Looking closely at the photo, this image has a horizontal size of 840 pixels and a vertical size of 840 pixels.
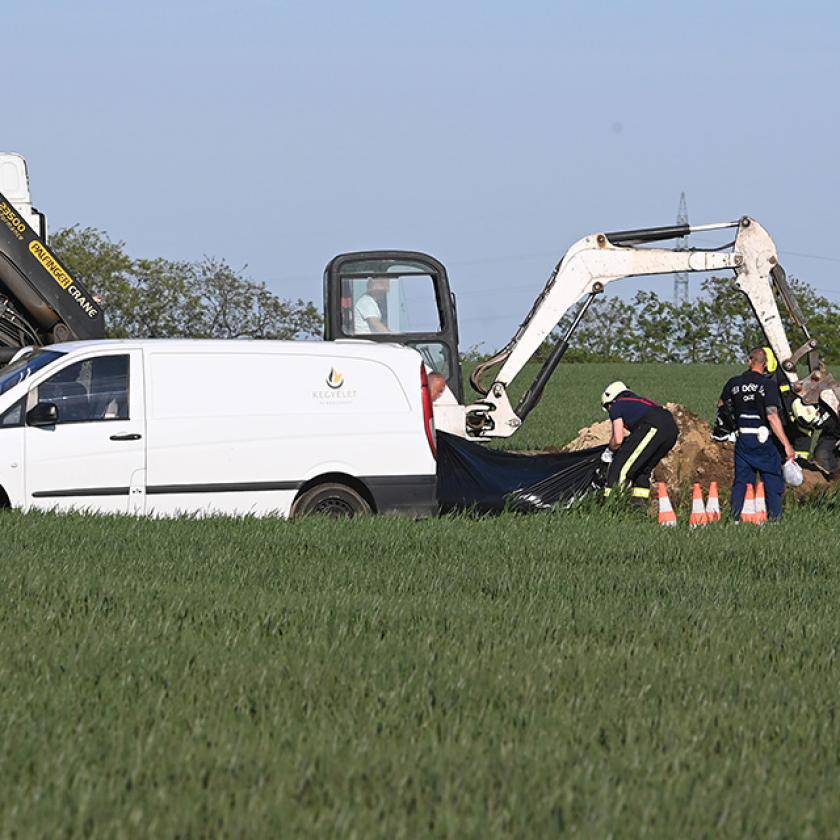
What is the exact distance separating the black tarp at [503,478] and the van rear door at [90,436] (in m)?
4.09

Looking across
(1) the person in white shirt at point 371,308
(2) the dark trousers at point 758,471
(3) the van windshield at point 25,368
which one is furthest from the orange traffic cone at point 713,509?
(3) the van windshield at point 25,368

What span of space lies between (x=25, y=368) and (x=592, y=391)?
137 ft

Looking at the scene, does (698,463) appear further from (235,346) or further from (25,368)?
(25,368)

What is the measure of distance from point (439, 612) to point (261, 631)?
1.21 metres

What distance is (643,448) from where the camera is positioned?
53.9 feet

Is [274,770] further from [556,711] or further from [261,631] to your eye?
[261,631]

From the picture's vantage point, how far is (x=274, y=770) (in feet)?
17.9

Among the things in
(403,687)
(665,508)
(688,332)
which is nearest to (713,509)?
(665,508)

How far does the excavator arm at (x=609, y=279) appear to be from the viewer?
63.1 ft

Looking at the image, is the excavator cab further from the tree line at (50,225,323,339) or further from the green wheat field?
the tree line at (50,225,323,339)

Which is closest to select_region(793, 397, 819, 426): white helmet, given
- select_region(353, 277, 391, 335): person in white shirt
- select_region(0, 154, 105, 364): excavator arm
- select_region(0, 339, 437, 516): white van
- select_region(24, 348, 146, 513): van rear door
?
select_region(353, 277, 391, 335): person in white shirt

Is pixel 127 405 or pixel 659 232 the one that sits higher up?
pixel 659 232

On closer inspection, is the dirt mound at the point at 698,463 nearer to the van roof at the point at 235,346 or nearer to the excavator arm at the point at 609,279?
the excavator arm at the point at 609,279

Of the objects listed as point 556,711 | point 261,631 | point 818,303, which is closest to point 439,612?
point 261,631
